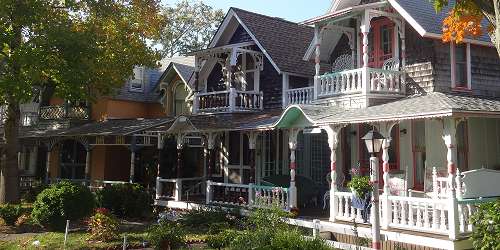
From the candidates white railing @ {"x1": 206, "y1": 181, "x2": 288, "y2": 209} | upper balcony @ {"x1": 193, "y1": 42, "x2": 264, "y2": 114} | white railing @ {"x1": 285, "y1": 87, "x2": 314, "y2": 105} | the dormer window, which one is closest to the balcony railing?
the dormer window

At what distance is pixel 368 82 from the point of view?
16.1m

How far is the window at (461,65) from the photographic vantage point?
16345 millimetres

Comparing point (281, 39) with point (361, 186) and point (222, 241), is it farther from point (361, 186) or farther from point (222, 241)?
point (222, 241)

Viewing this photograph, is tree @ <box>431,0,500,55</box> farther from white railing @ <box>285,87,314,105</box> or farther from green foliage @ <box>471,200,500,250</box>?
white railing @ <box>285,87,314,105</box>

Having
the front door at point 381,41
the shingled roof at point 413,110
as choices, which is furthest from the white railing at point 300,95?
the shingled roof at point 413,110

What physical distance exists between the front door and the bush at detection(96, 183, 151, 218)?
10.1 metres

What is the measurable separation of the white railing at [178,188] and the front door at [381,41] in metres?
9.06

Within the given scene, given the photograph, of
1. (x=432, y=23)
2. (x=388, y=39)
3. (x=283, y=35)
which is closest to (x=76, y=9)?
(x=283, y=35)

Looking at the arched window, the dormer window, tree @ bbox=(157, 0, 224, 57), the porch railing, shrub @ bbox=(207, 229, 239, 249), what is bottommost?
shrub @ bbox=(207, 229, 239, 249)

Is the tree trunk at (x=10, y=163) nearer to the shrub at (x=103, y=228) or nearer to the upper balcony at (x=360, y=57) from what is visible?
the shrub at (x=103, y=228)

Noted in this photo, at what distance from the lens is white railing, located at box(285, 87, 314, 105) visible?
64.3 feet

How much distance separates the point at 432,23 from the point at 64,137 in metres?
19.2

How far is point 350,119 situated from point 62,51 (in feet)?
38.7

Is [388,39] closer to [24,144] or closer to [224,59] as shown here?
[224,59]
